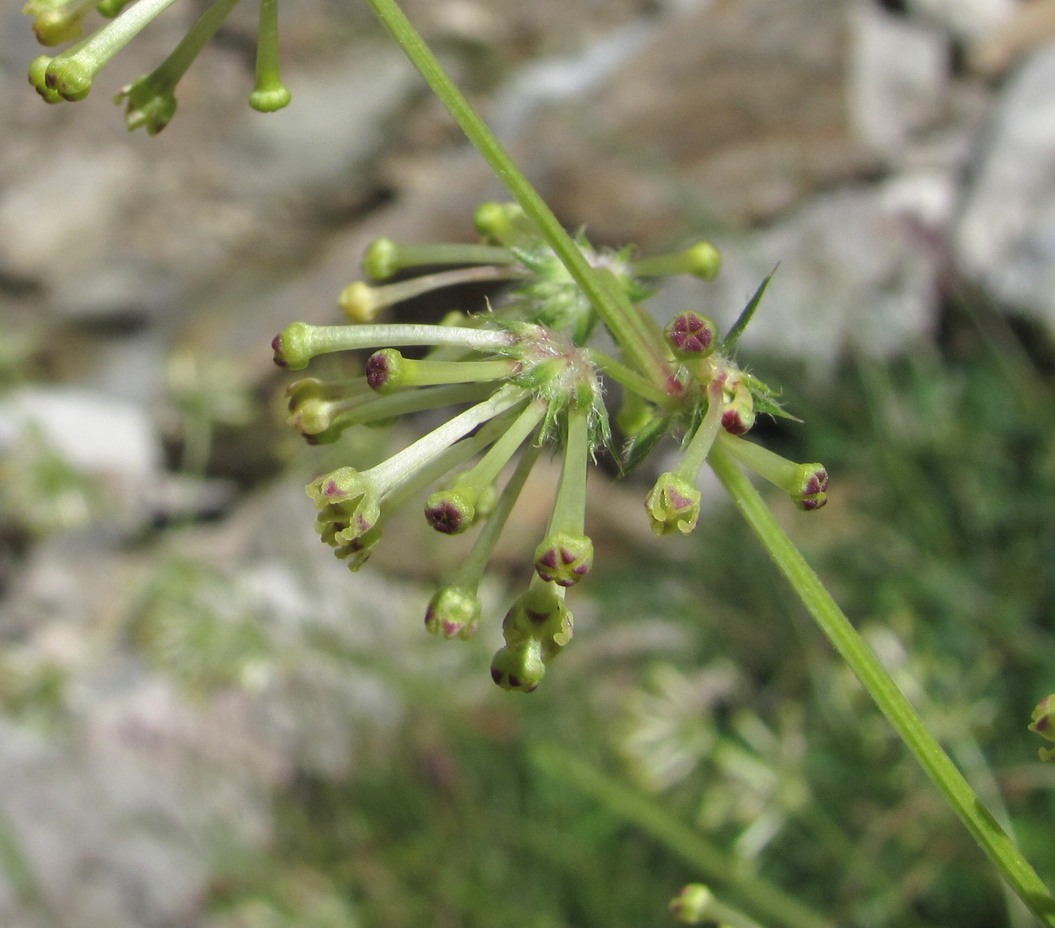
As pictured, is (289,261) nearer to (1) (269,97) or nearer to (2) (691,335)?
(1) (269,97)

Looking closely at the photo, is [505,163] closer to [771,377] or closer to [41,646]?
[771,377]

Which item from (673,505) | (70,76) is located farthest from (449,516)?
(70,76)

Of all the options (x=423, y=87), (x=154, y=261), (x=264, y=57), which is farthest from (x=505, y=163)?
(x=154, y=261)

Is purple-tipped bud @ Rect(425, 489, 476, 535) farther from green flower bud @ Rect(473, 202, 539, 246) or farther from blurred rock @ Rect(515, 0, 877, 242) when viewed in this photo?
blurred rock @ Rect(515, 0, 877, 242)

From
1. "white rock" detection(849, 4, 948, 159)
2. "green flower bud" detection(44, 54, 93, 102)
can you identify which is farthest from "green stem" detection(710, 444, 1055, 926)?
"white rock" detection(849, 4, 948, 159)

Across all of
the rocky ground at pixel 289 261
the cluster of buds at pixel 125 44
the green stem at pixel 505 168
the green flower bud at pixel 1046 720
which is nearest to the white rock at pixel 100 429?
the rocky ground at pixel 289 261

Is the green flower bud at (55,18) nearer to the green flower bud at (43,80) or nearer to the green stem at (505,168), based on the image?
the green flower bud at (43,80)

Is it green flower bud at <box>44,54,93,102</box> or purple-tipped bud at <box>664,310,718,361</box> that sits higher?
green flower bud at <box>44,54,93,102</box>
